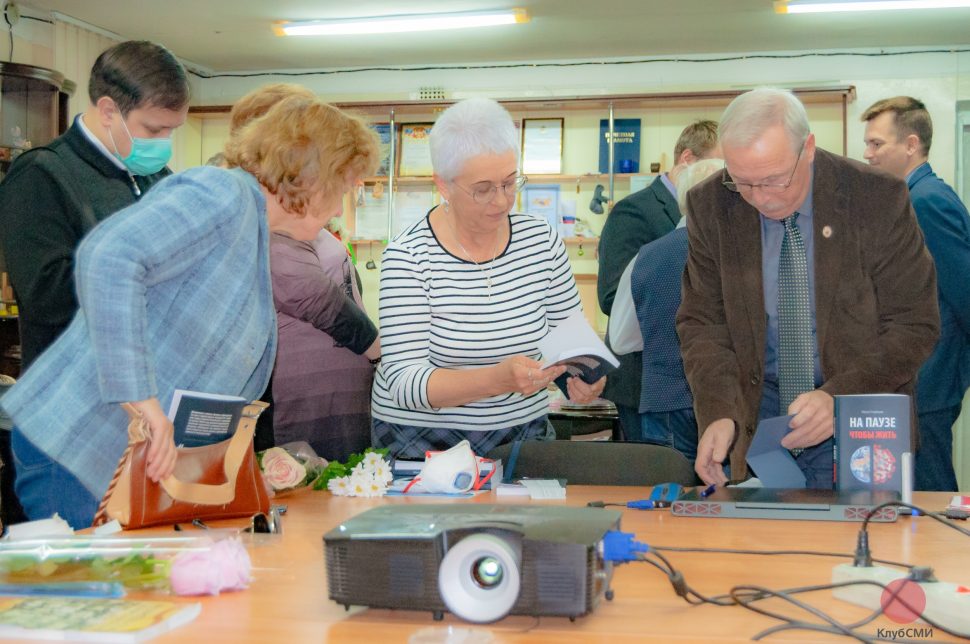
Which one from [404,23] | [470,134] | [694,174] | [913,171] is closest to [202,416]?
[470,134]

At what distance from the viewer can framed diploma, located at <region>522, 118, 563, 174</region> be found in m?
7.86

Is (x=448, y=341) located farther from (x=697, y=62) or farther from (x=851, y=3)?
(x=697, y=62)

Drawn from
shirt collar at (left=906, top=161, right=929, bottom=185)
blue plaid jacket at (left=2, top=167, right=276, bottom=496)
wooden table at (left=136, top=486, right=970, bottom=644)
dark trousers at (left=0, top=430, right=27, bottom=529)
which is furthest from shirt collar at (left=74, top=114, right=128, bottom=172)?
shirt collar at (left=906, top=161, right=929, bottom=185)

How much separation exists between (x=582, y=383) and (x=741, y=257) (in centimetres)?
48

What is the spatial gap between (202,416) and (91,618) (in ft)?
2.05

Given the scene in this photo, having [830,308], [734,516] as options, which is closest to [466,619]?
[734,516]

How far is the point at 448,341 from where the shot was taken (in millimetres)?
2416

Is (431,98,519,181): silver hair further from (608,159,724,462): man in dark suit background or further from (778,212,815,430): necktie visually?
(608,159,724,462): man in dark suit background

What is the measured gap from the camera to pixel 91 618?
1.14 metres

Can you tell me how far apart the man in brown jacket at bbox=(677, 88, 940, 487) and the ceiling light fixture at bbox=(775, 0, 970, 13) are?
4387 mm

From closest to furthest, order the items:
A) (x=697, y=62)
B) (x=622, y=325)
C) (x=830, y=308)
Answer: (x=830, y=308) < (x=622, y=325) < (x=697, y=62)

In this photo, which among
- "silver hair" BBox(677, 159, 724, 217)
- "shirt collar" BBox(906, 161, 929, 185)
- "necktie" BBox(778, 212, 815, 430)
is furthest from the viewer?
"shirt collar" BBox(906, 161, 929, 185)

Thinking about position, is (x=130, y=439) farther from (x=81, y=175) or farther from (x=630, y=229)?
(x=630, y=229)

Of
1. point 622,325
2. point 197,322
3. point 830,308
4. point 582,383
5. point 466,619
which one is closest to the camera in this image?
point 466,619
